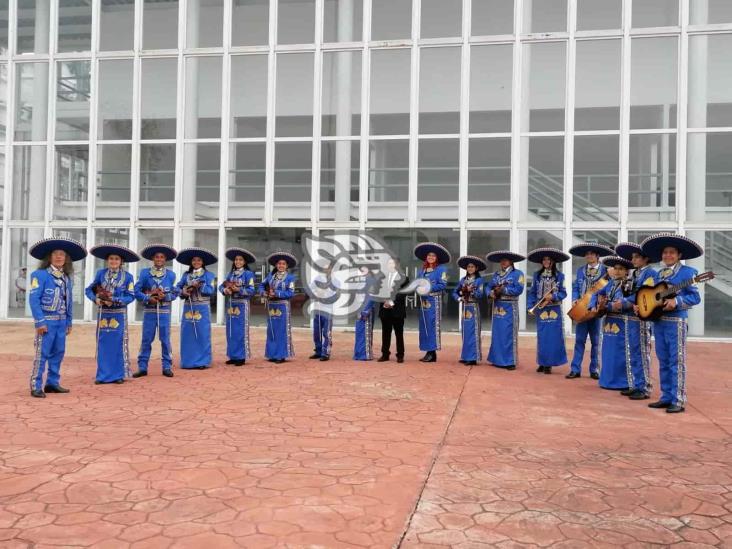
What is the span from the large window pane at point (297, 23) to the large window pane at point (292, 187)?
8.68 feet

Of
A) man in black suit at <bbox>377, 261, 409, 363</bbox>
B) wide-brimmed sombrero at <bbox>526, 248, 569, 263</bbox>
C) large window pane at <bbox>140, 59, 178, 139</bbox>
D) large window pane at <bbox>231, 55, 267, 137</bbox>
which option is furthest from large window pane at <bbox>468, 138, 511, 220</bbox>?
large window pane at <bbox>140, 59, 178, 139</bbox>

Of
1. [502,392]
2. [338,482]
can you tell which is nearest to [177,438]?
[338,482]

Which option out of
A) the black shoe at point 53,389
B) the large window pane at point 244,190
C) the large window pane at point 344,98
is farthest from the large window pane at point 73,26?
the black shoe at point 53,389

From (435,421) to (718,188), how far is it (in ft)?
36.8

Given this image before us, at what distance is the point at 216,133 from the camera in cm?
1606

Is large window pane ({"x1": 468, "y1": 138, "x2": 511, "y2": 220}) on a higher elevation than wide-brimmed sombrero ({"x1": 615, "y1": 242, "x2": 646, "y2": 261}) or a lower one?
higher

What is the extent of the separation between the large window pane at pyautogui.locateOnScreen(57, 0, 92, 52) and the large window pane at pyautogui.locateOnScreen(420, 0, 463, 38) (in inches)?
347

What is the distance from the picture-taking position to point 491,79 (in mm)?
14680

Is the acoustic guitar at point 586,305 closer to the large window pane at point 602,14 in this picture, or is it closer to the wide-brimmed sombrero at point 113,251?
the wide-brimmed sombrero at point 113,251

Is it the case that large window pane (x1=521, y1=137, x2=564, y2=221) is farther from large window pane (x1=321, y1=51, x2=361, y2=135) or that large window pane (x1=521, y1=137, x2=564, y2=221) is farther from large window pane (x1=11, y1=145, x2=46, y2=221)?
large window pane (x1=11, y1=145, x2=46, y2=221)

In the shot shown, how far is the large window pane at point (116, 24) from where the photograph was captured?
52.5 ft

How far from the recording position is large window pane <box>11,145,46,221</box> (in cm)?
1586

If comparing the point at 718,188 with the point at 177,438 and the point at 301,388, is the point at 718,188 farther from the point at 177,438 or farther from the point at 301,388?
the point at 177,438

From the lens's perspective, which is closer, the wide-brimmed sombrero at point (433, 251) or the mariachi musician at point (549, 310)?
the mariachi musician at point (549, 310)
